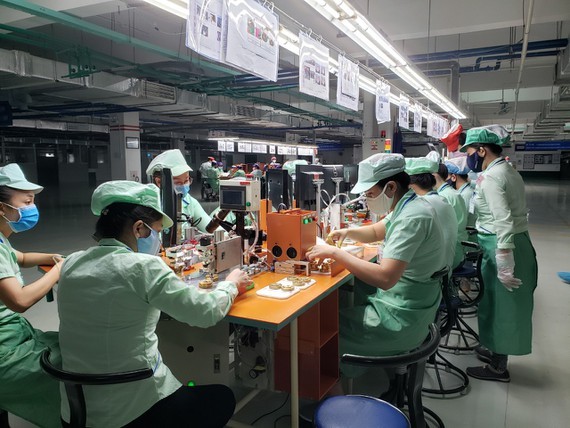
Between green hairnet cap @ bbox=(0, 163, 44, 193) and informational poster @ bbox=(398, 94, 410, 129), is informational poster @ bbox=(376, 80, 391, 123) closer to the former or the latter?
informational poster @ bbox=(398, 94, 410, 129)

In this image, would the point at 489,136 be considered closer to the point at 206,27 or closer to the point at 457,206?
the point at 457,206

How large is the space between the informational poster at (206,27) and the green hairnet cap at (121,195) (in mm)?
984

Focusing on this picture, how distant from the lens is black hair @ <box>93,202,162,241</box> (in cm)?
144

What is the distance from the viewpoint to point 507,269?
2561 millimetres

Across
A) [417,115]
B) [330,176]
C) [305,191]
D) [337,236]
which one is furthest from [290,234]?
[417,115]

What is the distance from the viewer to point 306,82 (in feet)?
11.0

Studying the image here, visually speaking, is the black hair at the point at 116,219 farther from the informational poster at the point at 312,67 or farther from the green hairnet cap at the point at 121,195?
the informational poster at the point at 312,67

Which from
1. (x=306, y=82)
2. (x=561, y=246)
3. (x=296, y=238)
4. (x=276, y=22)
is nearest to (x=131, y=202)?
(x=296, y=238)

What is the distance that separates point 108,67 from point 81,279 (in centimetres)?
649

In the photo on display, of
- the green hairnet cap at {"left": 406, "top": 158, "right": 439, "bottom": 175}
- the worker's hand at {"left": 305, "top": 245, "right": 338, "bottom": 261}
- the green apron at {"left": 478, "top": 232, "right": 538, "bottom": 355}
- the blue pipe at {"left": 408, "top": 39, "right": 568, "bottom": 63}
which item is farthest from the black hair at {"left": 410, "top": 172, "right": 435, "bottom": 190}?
the blue pipe at {"left": 408, "top": 39, "right": 568, "bottom": 63}

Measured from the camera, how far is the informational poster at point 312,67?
327 centimetres

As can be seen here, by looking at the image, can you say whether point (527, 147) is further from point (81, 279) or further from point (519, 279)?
point (81, 279)

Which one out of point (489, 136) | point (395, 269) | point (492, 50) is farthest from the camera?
point (492, 50)

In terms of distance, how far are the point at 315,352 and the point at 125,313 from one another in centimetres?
111
